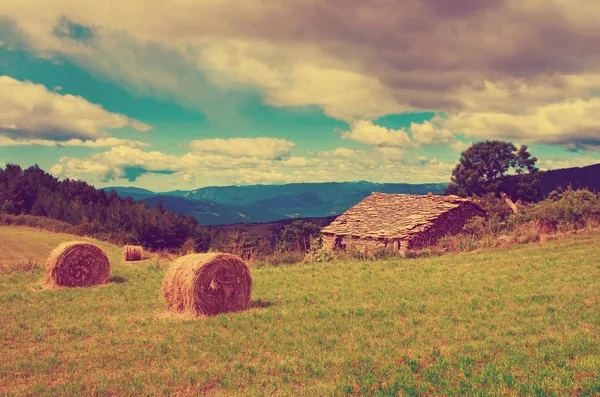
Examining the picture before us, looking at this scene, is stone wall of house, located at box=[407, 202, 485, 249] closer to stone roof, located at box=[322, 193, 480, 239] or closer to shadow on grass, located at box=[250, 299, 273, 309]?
stone roof, located at box=[322, 193, 480, 239]

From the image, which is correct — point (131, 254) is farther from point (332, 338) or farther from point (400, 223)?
point (332, 338)

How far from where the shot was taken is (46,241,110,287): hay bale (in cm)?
1914

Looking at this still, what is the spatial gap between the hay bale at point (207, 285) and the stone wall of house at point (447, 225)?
21896 millimetres

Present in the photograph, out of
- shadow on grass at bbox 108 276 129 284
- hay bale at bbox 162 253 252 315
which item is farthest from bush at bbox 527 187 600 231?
shadow on grass at bbox 108 276 129 284

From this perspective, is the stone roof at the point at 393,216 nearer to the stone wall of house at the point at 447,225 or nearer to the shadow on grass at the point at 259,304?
the stone wall of house at the point at 447,225

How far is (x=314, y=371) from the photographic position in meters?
8.83

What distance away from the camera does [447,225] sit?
3781 cm

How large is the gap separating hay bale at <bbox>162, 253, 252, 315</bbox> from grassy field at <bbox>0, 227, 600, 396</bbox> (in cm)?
60

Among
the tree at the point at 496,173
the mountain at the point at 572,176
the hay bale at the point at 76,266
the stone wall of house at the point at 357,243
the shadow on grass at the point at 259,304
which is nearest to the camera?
the shadow on grass at the point at 259,304

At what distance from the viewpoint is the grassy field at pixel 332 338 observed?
8156 mm

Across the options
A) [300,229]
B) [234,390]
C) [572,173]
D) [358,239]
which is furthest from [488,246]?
[572,173]

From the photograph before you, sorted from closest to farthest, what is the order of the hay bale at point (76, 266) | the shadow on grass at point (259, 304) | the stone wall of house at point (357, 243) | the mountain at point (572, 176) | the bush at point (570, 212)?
the shadow on grass at point (259, 304)
the hay bale at point (76, 266)
the bush at point (570, 212)
the stone wall of house at point (357, 243)
the mountain at point (572, 176)

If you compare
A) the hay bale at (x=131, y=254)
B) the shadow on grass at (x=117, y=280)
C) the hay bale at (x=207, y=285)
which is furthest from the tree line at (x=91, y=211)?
the hay bale at (x=207, y=285)

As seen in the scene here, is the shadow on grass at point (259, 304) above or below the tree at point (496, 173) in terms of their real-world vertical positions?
below
